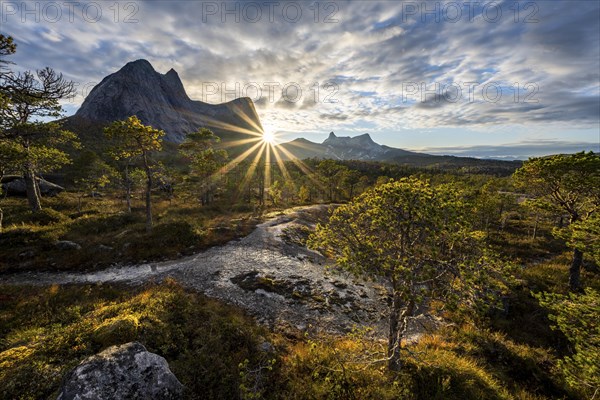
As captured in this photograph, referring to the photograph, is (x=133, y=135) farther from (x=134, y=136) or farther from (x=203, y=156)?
(x=203, y=156)

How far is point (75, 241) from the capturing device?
2108 cm

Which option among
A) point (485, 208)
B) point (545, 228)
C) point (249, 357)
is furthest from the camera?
point (545, 228)

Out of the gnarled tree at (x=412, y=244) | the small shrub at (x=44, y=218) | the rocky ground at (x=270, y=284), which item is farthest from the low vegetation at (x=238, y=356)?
the small shrub at (x=44, y=218)

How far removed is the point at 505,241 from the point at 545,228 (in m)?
19.1

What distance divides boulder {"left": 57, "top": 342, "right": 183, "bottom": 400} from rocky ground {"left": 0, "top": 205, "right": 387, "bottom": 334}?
7145mm

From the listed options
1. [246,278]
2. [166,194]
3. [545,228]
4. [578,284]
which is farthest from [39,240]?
[545,228]

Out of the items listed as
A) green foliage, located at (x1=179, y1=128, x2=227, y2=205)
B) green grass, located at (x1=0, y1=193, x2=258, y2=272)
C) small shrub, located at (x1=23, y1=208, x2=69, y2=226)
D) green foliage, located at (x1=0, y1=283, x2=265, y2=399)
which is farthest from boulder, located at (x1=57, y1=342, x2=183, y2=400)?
green foliage, located at (x1=179, y1=128, x2=227, y2=205)

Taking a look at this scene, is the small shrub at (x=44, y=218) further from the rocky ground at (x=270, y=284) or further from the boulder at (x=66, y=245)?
the rocky ground at (x=270, y=284)

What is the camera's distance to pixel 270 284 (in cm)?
1733

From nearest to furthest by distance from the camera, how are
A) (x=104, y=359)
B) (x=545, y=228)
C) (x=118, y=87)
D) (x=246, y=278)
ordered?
(x=104, y=359), (x=246, y=278), (x=545, y=228), (x=118, y=87)

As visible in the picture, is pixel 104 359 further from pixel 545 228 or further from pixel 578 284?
pixel 545 228

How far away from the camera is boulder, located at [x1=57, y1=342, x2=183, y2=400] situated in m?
5.49

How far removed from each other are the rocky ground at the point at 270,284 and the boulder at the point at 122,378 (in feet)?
23.4

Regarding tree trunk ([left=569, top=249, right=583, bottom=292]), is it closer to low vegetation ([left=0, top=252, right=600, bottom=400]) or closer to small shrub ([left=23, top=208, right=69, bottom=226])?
low vegetation ([left=0, top=252, right=600, bottom=400])
